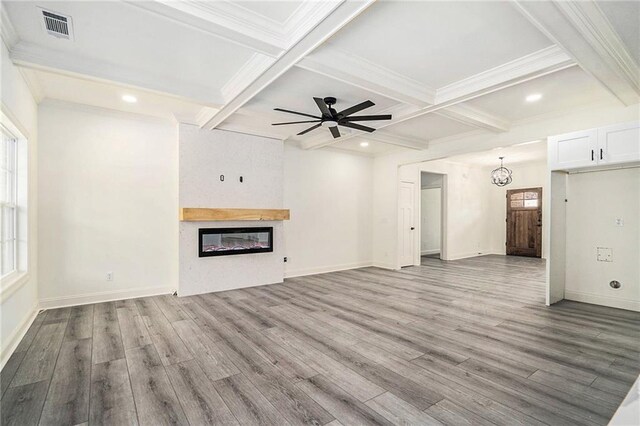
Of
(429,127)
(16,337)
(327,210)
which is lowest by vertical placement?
(16,337)

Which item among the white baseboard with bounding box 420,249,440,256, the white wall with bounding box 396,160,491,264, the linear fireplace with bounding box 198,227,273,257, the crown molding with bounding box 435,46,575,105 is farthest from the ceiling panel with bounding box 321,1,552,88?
the white baseboard with bounding box 420,249,440,256

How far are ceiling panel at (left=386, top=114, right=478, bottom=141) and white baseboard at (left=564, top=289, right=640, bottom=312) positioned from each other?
9.86 feet

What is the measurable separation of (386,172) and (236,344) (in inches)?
222

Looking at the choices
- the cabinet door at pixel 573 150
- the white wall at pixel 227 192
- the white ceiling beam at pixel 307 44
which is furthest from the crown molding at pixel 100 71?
the cabinet door at pixel 573 150

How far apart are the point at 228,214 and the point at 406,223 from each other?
4543mm

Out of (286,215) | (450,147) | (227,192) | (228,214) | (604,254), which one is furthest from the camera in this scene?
(450,147)

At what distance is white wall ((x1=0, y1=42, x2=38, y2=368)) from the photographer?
271 centimetres

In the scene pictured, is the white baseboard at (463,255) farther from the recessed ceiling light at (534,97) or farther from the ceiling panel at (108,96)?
the ceiling panel at (108,96)

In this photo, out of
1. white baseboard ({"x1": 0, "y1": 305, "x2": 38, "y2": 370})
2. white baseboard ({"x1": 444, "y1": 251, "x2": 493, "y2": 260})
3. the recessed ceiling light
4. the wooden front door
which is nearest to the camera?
white baseboard ({"x1": 0, "y1": 305, "x2": 38, "y2": 370})

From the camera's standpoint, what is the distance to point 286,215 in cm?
592

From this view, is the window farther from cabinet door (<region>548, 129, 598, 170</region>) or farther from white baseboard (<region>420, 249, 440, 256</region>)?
white baseboard (<region>420, 249, 440, 256</region>)

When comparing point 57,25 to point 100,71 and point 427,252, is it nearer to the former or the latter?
point 100,71

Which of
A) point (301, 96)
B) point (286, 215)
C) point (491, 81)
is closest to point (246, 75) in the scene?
point (301, 96)

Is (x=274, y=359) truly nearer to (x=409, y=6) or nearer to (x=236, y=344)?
(x=236, y=344)
